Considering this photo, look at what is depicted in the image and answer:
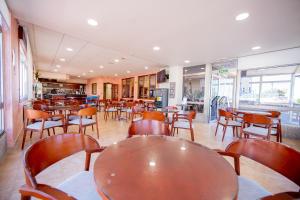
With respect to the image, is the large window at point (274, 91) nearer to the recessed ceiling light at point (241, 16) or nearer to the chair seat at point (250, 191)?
the recessed ceiling light at point (241, 16)

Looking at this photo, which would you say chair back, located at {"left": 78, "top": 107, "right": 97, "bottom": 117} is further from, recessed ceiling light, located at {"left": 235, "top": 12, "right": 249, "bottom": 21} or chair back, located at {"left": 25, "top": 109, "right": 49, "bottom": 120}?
recessed ceiling light, located at {"left": 235, "top": 12, "right": 249, "bottom": 21}

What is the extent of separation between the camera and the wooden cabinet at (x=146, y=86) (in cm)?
942

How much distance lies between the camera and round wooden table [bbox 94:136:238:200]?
57cm

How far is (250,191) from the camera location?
100 centimetres

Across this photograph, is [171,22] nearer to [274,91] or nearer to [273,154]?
[273,154]

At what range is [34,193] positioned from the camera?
596 mm

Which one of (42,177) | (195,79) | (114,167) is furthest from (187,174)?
(195,79)

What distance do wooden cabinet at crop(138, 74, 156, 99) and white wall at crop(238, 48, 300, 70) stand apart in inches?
209

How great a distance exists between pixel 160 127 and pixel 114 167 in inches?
36.9

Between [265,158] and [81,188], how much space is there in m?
1.36

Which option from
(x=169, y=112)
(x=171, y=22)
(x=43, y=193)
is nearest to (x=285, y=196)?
(x=43, y=193)

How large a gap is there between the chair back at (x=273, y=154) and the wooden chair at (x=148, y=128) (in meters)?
0.69

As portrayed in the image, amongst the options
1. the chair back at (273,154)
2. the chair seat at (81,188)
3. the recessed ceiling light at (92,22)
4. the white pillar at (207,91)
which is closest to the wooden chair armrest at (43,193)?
the chair seat at (81,188)

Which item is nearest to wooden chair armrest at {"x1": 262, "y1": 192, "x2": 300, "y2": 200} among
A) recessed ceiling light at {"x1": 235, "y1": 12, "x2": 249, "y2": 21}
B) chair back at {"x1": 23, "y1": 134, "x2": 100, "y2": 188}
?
chair back at {"x1": 23, "y1": 134, "x2": 100, "y2": 188}
